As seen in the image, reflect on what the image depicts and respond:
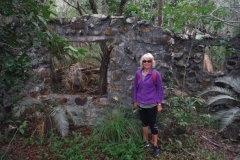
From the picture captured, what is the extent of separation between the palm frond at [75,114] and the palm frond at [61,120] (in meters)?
0.11

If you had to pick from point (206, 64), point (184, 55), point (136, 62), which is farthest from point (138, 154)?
point (206, 64)

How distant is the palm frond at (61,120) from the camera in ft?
13.2

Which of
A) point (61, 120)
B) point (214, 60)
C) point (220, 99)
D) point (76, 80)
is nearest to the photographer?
point (61, 120)

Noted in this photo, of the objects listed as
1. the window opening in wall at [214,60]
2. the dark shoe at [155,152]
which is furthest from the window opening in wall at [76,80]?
the window opening in wall at [214,60]

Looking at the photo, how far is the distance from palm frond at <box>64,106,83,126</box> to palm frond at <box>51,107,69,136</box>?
0.11 m

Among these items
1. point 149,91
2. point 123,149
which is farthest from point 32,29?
point 123,149

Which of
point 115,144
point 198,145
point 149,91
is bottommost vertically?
point 198,145

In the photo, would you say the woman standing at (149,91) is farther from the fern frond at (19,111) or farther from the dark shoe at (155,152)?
the fern frond at (19,111)

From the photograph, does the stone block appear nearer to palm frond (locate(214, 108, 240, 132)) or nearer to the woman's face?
the woman's face

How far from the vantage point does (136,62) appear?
14.4ft

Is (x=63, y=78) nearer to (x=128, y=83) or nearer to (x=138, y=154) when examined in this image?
(x=128, y=83)

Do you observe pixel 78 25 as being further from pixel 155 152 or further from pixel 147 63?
pixel 155 152

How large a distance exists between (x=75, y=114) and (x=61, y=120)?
34cm

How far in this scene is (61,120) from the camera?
4047 mm
